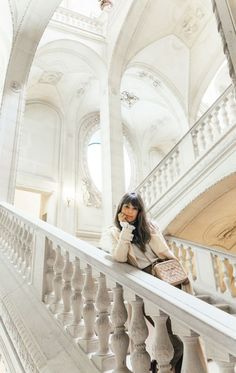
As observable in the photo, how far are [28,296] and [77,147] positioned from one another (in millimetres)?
9449

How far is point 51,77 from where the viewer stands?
442 inches

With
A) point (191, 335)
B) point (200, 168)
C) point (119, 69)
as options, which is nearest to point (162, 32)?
point (119, 69)

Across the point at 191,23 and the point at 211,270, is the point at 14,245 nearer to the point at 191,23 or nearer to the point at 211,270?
the point at 211,270

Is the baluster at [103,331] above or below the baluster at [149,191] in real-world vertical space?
below

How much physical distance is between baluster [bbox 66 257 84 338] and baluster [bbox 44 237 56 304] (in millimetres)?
506

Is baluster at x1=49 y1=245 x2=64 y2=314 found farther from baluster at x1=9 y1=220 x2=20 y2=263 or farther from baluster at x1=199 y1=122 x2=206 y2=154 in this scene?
baluster at x1=199 y1=122 x2=206 y2=154

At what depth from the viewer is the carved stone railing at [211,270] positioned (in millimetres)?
4898

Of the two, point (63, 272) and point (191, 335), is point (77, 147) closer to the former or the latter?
point (63, 272)

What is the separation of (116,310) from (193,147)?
17.0 feet

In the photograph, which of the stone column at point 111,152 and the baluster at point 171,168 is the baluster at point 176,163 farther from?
the stone column at point 111,152

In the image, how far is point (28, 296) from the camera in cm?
262

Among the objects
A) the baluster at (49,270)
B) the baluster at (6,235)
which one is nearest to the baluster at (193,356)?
the baluster at (49,270)

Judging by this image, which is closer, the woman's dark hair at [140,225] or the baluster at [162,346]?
the baluster at [162,346]

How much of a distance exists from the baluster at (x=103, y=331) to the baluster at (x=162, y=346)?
46 centimetres
